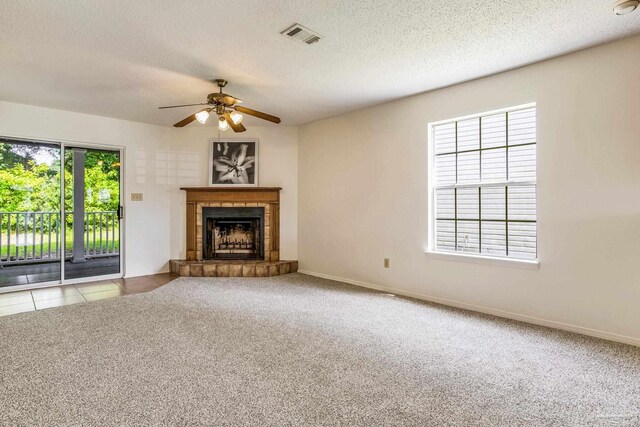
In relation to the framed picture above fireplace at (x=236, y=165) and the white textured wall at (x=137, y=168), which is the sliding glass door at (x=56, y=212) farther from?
the framed picture above fireplace at (x=236, y=165)

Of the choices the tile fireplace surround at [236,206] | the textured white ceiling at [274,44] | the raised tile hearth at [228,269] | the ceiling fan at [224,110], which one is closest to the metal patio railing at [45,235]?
the tile fireplace surround at [236,206]

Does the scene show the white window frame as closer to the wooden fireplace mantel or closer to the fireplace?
the wooden fireplace mantel

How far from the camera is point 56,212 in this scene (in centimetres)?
513

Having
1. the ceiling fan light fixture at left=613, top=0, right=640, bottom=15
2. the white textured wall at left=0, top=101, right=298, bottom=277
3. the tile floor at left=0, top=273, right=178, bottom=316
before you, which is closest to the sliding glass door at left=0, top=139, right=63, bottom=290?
the tile floor at left=0, top=273, right=178, bottom=316

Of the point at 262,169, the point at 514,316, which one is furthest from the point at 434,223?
the point at 262,169

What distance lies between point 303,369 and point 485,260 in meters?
2.27

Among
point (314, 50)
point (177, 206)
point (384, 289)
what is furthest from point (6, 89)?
point (384, 289)

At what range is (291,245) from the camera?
575cm

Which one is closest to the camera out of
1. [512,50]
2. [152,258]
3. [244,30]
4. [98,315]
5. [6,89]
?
[244,30]

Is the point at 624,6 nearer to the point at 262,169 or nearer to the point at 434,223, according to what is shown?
the point at 434,223

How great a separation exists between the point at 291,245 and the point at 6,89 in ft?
13.2

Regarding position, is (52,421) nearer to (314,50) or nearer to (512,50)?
(314,50)

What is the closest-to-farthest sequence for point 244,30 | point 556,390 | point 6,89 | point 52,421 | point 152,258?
point 52,421 → point 556,390 → point 244,30 → point 6,89 → point 152,258

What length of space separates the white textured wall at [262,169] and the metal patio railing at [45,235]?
94cm
